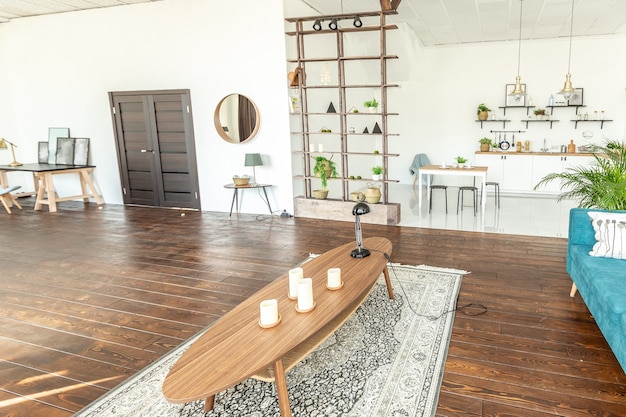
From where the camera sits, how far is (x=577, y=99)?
27.5ft

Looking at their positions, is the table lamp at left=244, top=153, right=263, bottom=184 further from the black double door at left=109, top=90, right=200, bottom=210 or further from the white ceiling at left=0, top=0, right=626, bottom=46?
the white ceiling at left=0, top=0, right=626, bottom=46

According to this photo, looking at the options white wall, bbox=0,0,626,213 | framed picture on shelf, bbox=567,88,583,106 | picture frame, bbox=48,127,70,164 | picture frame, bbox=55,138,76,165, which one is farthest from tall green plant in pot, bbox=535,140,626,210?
picture frame, bbox=48,127,70,164

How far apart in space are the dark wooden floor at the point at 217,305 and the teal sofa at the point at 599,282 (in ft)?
0.73

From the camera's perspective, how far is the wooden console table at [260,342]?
1762 millimetres

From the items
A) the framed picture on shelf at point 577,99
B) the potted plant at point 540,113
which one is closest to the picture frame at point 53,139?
the potted plant at point 540,113

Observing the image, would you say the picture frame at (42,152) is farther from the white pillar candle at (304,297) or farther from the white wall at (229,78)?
the white pillar candle at (304,297)

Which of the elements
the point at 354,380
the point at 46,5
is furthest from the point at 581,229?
the point at 46,5

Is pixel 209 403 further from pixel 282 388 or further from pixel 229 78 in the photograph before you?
pixel 229 78

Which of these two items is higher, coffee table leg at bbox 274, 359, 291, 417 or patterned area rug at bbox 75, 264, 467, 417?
coffee table leg at bbox 274, 359, 291, 417

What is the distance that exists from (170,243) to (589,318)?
4386 mm

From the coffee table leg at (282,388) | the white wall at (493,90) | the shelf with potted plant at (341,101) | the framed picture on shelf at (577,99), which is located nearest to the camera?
the coffee table leg at (282,388)

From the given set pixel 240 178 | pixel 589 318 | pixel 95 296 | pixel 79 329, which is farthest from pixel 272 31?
pixel 589 318

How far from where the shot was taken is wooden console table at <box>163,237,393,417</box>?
176 centimetres

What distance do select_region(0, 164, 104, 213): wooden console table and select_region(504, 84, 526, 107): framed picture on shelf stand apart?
817 centimetres
